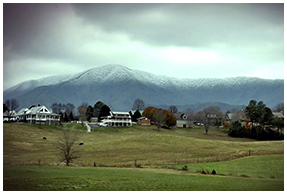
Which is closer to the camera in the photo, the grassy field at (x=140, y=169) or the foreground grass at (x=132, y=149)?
the grassy field at (x=140, y=169)

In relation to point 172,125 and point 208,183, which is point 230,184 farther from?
point 172,125

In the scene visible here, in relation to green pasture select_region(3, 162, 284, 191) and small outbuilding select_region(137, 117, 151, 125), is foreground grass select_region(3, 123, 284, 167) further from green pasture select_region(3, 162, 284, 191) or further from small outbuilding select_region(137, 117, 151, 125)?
small outbuilding select_region(137, 117, 151, 125)

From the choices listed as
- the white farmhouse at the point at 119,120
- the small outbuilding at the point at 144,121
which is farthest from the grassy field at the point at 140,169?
the small outbuilding at the point at 144,121

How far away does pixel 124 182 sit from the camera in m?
23.7

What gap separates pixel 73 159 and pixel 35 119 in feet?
177

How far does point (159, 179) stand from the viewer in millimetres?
25438

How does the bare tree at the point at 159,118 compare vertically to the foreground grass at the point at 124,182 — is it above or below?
above

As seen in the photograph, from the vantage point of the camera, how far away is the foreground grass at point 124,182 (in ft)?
73.4

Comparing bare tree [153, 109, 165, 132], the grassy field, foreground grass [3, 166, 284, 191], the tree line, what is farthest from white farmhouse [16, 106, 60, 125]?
foreground grass [3, 166, 284, 191]

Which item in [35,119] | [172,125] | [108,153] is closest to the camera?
[108,153]

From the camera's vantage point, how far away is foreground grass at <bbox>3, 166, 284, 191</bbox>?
22359 mm

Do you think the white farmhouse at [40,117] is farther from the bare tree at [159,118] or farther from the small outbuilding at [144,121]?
the bare tree at [159,118]

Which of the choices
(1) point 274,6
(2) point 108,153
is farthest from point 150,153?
(1) point 274,6

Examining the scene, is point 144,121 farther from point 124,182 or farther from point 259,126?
point 124,182
